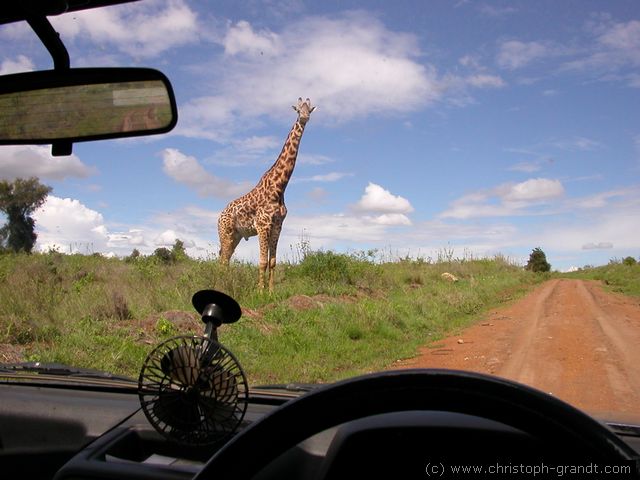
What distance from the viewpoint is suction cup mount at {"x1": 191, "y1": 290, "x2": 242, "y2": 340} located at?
285 centimetres

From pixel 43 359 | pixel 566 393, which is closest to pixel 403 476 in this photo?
pixel 566 393

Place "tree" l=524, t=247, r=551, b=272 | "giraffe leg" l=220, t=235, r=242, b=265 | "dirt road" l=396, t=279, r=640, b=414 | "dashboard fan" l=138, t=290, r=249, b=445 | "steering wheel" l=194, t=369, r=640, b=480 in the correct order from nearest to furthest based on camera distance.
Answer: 1. "steering wheel" l=194, t=369, r=640, b=480
2. "dashboard fan" l=138, t=290, r=249, b=445
3. "dirt road" l=396, t=279, r=640, b=414
4. "giraffe leg" l=220, t=235, r=242, b=265
5. "tree" l=524, t=247, r=551, b=272

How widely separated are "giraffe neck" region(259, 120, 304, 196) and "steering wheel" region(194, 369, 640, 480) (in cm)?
1189

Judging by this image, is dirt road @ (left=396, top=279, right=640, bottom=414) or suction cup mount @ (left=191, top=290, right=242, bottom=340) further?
dirt road @ (left=396, top=279, right=640, bottom=414)

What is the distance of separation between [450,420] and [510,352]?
733cm

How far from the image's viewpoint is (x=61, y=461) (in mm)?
3092

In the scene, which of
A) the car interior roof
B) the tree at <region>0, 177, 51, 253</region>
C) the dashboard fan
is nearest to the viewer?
the car interior roof

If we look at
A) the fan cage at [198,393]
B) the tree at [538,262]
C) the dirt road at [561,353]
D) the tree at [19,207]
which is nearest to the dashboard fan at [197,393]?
the fan cage at [198,393]

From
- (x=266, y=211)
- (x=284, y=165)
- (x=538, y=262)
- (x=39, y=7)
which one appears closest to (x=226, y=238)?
(x=266, y=211)

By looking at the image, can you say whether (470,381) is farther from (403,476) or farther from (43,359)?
(43,359)

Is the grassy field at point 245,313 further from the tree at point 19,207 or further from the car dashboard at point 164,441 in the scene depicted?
the car dashboard at point 164,441

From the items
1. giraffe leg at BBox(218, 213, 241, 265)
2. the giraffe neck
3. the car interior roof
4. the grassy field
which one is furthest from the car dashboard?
giraffe leg at BBox(218, 213, 241, 265)

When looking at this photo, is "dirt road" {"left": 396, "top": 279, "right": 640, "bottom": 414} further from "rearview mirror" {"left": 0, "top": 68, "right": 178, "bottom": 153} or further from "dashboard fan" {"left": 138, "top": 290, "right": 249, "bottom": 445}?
"rearview mirror" {"left": 0, "top": 68, "right": 178, "bottom": 153}

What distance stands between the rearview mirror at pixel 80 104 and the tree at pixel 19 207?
48.9ft
